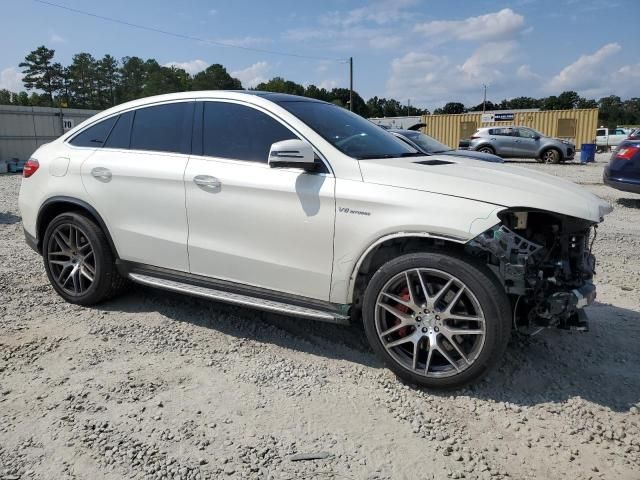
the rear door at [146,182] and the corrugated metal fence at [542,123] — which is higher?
the corrugated metal fence at [542,123]

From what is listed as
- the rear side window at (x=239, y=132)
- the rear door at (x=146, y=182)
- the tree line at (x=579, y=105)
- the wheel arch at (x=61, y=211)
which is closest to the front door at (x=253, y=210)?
the rear side window at (x=239, y=132)

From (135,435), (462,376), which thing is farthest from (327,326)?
(135,435)

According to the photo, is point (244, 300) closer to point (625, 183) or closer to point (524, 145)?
point (625, 183)

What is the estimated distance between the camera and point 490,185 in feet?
9.84

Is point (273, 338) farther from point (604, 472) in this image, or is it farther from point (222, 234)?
point (604, 472)

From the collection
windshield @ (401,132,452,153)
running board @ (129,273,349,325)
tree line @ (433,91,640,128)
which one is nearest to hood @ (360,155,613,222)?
running board @ (129,273,349,325)

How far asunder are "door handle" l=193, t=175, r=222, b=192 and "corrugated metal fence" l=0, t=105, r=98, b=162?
63.3 ft

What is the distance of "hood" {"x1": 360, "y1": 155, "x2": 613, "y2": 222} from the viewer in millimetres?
2900

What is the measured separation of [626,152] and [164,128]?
8.58 metres

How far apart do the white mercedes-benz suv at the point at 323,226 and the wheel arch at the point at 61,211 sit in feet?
0.07

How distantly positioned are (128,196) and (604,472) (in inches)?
139

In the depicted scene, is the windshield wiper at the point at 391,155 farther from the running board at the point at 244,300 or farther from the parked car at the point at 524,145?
the parked car at the point at 524,145

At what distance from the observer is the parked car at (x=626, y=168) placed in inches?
359

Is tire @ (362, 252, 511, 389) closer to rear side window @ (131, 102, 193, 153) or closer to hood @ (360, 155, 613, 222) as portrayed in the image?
hood @ (360, 155, 613, 222)
